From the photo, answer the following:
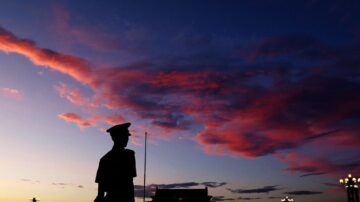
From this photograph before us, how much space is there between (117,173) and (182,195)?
5821 centimetres

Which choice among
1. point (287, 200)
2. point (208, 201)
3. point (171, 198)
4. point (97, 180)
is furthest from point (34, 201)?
point (97, 180)

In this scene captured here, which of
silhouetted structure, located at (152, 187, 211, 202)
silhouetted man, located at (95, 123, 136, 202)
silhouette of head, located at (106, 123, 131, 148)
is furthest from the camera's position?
silhouetted structure, located at (152, 187, 211, 202)

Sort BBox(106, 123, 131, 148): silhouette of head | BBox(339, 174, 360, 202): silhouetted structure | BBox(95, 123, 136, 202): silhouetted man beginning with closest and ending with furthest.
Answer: BBox(95, 123, 136, 202): silhouetted man, BBox(106, 123, 131, 148): silhouette of head, BBox(339, 174, 360, 202): silhouetted structure

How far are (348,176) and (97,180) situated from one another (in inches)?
1768

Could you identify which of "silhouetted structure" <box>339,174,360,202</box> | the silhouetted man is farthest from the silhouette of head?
"silhouetted structure" <box>339,174,360,202</box>

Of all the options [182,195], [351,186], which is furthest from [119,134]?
[182,195]

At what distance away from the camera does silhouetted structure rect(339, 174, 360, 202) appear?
45281 mm

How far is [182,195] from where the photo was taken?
62.6 metres

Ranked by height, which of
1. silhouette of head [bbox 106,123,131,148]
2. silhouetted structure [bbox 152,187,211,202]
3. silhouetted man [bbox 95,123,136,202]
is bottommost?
silhouetted man [bbox 95,123,136,202]

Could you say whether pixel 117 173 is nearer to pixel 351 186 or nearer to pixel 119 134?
pixel 119 134

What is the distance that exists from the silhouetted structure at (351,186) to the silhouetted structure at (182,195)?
72.0 feet

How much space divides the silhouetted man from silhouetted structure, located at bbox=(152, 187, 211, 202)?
187 feet

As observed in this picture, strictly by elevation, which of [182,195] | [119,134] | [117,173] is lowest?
[117,173]

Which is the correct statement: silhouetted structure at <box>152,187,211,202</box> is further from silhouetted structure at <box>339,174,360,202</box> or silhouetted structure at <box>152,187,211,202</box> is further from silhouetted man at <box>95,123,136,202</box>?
silhouetted man at <box>95,123,136,202</box>
